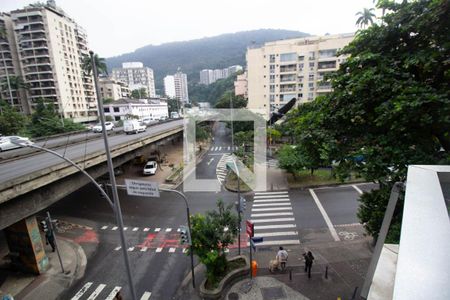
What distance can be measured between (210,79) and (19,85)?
153654 millimetres

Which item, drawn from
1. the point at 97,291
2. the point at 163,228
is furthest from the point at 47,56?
the point at 97,291

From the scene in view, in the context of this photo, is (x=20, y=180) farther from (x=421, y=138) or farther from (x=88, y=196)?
(x=421, y=138)

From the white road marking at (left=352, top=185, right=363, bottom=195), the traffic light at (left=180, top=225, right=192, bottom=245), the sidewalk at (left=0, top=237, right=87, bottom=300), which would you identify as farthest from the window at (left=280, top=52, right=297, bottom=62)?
the sidewalk at (left=0, top=237, right=87, bottom=300)

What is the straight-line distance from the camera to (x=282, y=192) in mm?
20750

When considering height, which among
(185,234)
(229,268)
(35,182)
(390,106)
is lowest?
(229,268)

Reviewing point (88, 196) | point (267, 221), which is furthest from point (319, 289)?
point (88, 196)

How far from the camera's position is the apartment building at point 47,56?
55.9 metres

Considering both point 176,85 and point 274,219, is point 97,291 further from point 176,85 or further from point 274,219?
point 176,85

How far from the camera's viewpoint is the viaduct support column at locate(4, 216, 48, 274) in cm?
1124

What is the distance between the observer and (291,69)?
154ft

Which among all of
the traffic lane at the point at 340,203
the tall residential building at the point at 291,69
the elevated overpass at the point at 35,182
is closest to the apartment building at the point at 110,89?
the tall residential building at the point at 291,69

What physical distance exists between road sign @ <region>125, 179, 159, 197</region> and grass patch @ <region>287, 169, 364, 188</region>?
17.1 metres

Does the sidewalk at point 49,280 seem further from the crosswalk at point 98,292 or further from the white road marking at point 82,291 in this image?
the crosswalk at point 98,292

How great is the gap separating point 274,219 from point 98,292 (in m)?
11.2
